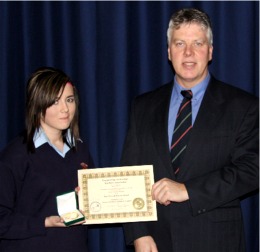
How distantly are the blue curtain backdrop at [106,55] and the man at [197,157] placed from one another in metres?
0.64

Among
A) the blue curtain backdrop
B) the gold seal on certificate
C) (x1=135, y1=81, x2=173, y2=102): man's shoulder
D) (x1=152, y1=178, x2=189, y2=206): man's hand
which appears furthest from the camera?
the blue curtain backdrop

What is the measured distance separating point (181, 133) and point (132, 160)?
291 mm

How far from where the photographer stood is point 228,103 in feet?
6.93

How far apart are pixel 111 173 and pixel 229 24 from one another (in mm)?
1296

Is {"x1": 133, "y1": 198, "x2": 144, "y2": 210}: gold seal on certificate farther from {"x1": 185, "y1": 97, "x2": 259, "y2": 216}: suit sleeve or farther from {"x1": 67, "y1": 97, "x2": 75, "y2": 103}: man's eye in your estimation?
{"x1": 67, "y1": 97, "x2": 75, "y2": 103}: man's eye

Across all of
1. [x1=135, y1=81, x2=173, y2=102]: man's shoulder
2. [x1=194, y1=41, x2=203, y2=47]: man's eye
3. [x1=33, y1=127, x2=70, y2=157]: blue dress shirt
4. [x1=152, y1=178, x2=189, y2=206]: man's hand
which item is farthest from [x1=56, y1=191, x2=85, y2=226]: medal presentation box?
[x1=194, y1=41, x2=203, y2=47]: man's eye

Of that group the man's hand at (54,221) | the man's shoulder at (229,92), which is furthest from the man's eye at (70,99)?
the man's shoulder at (229,92)

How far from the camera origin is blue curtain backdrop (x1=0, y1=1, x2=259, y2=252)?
2.79 m

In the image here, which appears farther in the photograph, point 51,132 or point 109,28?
point 109,28

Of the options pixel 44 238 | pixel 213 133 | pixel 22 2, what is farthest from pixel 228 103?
pixel 22 2

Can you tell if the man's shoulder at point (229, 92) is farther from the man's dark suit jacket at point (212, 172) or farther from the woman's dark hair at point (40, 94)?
the woman's dark hair at point (40, 94)

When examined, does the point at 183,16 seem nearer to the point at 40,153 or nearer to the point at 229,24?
the point at 229,24

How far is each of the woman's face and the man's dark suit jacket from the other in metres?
0.41

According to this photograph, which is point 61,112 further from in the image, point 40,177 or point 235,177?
point 235,177
